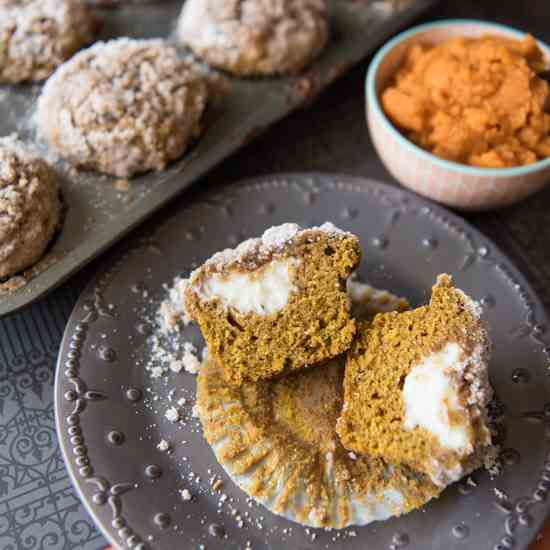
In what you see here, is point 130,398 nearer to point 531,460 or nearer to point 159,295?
point 159,295

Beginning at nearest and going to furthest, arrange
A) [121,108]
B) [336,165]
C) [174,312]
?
[174,312] < [121,108] < [336,165]

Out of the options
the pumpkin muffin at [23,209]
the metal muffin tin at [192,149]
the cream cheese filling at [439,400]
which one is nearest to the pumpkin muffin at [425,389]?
the cream cheese filling at [439,400]

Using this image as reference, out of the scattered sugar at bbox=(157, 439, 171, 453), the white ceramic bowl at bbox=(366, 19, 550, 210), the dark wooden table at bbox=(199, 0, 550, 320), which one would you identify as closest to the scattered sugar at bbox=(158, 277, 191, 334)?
the scattered sugar at bbox=(157, 439, 171, 453)

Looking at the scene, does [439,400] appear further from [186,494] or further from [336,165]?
[336,165]

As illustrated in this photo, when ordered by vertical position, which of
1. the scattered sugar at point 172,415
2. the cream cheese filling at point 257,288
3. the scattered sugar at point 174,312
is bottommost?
the scattered sugar at point 172,415

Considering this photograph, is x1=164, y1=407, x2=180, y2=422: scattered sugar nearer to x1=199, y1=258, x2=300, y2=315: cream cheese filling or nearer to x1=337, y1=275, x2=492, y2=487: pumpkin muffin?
x1=199, y1=258, x2=300, y2=315: cream cheese filling

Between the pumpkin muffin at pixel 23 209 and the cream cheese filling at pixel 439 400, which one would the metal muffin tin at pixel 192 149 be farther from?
the cream cheese filling at pixel 439 400

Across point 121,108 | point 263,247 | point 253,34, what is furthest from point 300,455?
point 253,34
